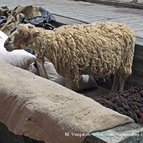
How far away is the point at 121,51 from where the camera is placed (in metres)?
3.69

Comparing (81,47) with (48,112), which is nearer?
(48,112)

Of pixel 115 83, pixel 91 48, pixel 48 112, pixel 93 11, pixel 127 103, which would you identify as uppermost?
pixel 48 112

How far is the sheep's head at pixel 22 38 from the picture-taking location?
3.48 metres

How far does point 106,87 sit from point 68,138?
8.04 feet

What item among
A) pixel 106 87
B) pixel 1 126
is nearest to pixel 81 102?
pixel 1 126

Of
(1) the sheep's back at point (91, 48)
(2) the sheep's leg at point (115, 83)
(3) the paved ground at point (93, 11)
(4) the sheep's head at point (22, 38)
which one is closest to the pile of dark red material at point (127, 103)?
(1) the sheep's back at point (91, 48)

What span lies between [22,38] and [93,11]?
253 cm

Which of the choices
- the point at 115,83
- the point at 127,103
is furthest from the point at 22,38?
the point at 127,103

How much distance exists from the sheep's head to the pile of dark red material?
2.94ft

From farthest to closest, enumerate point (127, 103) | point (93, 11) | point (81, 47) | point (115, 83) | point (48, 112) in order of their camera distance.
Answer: point (93, 11)
point (115, 83)
point (81, 47)
point (127, 103)
point (48, 112)

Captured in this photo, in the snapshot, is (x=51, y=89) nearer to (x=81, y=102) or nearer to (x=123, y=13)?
(x=81, y=102)

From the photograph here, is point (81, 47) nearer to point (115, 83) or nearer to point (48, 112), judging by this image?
point (115, 83)

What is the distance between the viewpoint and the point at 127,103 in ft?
9.44

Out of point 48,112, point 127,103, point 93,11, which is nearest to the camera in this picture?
point 48,112
